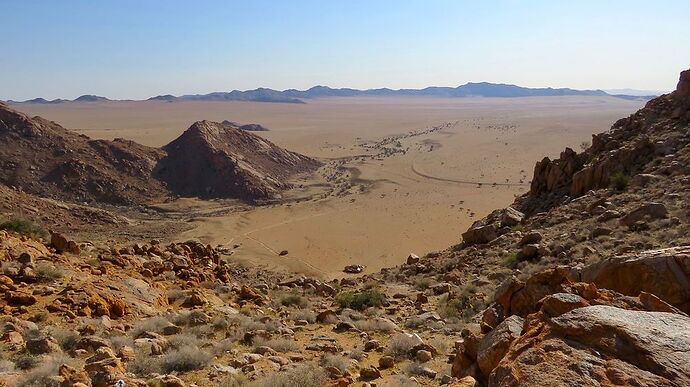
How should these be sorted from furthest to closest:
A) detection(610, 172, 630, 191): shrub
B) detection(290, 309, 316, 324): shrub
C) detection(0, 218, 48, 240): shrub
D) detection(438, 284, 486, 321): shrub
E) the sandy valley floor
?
the sandy valley floor, detection(610, 172, 630, 191): shrub, detection(0, 218, 48, 240): shrub, detection(438, 284, 486, 321): shrub, detection(290, 309, 316, 324): shrub

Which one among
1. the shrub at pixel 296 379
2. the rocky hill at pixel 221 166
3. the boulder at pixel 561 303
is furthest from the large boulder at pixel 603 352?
the rocky hill at pixel 221 166

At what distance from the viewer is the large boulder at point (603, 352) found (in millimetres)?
3539

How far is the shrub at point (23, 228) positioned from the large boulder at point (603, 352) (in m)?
13.9

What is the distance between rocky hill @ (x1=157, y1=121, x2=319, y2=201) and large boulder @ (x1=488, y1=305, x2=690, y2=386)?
36259mm

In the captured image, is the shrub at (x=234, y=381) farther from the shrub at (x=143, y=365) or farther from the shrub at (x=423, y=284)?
the shrub at (x=423, y=284)

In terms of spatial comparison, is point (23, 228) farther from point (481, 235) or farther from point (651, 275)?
point (651, 275)

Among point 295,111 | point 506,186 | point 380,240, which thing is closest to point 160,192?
point 380,240

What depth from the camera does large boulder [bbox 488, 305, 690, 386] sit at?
3539mm

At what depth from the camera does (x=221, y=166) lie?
41812 mm

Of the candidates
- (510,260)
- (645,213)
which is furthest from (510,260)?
(645,213)

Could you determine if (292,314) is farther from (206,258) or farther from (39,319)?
(206,258)

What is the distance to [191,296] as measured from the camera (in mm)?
11375

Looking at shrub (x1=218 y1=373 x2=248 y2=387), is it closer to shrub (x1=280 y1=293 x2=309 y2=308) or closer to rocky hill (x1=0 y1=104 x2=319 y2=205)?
shrub (x1=280 y1=293 x2=309 y2=308)

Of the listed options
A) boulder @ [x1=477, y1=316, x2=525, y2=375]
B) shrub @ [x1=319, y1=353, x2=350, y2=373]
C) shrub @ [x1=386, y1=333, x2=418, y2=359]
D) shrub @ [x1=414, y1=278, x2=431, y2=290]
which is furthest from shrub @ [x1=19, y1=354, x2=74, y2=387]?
shrub @ [x1=414, y1=278, x2=431, y2=290]
